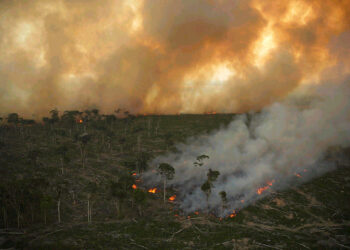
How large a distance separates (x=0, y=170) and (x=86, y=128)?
85168 millimetres

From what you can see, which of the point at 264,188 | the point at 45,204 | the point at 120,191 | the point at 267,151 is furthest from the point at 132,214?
the point at 267,151

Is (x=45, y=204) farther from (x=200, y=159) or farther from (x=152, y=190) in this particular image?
(x=200, y=159)

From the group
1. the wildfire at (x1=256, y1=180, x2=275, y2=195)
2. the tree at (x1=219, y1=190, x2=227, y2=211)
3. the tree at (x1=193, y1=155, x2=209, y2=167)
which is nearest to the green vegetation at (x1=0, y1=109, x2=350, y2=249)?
the tree at (x1=219, y1=190, x2=227, y2=211)

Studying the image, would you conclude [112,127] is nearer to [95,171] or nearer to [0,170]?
[95,171]

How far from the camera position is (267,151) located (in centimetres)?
12112

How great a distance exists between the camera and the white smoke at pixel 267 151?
96.2 m

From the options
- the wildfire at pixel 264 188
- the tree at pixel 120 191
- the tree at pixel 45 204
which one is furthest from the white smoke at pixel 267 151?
the tree at pixel 45 204

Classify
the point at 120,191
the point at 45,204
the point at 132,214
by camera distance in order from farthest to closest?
the point at 132,214
the point at 120,191
the point at 45,204

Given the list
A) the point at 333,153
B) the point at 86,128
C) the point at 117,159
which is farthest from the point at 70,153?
the point at 333,153

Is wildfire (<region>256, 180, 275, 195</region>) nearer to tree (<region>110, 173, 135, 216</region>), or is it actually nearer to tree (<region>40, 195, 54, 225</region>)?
tree (<region>110, 173, 135, 216</region>)

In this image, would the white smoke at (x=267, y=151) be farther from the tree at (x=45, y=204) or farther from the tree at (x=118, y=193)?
the tree at (x=45, y=204)

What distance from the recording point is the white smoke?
96250 mm

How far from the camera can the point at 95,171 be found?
117 meters

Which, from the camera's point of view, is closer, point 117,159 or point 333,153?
point 333,153
